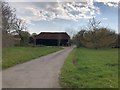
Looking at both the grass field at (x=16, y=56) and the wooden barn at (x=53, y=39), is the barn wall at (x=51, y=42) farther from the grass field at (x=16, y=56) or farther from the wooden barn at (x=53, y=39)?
the grass field at (x=16, y=56)

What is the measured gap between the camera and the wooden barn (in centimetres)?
9725

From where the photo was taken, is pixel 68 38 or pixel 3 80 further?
pixel 68 38

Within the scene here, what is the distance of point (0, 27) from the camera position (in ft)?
97.9

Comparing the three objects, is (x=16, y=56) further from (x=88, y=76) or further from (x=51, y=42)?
(x=51, y=42)

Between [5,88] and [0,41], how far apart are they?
1969 centimetres

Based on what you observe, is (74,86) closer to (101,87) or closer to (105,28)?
(101,87)

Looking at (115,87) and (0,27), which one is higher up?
(0,27)

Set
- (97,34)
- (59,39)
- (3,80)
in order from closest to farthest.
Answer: (3,80) → (97,34) → (59,39)

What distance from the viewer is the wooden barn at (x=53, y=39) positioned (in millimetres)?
97250

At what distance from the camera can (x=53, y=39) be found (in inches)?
3841

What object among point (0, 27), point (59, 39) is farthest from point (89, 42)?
point (59, 39)

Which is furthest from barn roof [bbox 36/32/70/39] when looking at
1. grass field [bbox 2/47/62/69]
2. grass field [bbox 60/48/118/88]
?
grass field [bbox 60/48/118/88]

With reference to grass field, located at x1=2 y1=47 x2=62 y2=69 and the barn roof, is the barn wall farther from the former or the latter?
grass field, located at x1=2 y1=47 x2=62 y2=69

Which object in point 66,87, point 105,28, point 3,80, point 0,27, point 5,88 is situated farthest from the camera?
point 105,28
